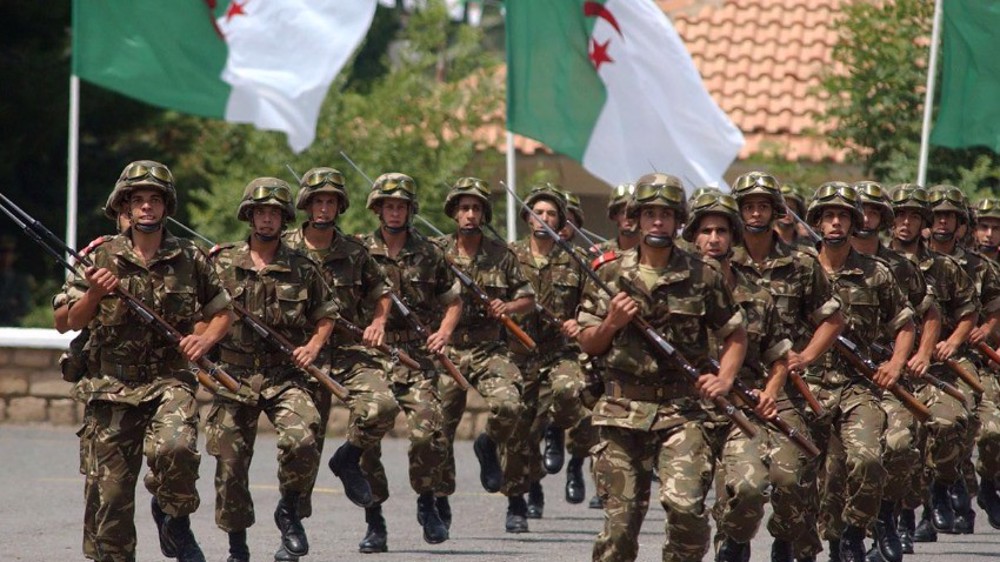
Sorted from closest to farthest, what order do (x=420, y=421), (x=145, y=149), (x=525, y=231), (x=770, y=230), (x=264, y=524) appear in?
(x=770, y=230) → (x=420, y=421) → (x=264, y=524) → (x=525, y=231) → (x=145, y=149)

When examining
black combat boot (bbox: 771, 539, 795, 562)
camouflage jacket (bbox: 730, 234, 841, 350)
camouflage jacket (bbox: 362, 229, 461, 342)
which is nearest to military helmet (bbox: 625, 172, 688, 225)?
camouflage jacket (bbox: 730, 234, 841, 350)

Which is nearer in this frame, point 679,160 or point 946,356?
point 946,356

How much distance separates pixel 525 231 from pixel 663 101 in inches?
241

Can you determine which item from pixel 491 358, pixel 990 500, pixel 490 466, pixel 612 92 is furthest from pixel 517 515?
pixel 612 92

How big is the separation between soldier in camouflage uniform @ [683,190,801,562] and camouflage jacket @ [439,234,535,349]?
3.53 metres

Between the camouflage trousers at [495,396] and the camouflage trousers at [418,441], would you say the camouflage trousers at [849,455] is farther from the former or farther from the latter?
the camouflage trousers at [495,396]

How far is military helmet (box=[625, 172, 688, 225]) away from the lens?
967 centimetres

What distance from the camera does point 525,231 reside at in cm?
2408

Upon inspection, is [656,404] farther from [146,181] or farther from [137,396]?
[146,181]

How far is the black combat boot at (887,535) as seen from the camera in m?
12.4

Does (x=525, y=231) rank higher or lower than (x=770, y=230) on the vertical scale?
lower

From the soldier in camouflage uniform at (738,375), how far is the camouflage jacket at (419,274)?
3034mm

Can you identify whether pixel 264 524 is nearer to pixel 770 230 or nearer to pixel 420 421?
pixel 420 421

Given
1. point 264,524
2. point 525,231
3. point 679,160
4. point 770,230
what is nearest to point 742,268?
point 770,230
